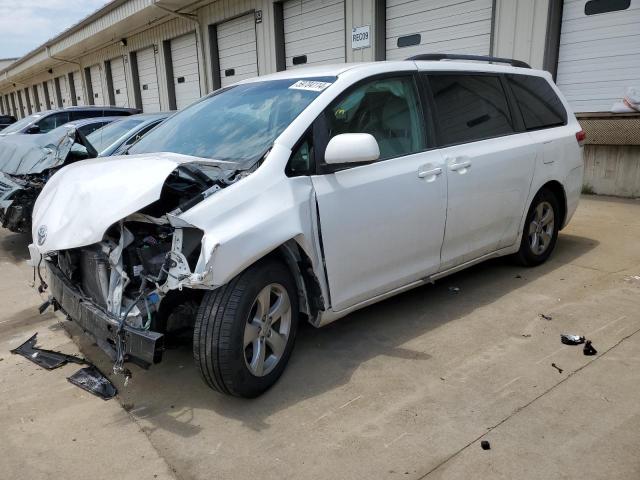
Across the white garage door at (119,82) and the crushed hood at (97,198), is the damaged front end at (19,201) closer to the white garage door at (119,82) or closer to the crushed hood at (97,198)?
the crushed hood at (97,198)

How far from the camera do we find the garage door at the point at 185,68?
16359 mm

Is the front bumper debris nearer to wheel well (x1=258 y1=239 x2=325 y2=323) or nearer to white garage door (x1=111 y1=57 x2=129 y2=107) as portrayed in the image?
wheel well (x1=258 y1=239 x2=325 y2=323)

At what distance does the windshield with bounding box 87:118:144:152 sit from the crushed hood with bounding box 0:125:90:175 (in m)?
1.06

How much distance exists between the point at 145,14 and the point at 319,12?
705 cm

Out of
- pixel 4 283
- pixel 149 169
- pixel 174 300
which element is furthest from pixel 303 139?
pixel 4 283

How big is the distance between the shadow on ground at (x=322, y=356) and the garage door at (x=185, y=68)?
14025 mm

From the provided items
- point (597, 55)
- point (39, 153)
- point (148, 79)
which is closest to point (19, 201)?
point (39, 153)

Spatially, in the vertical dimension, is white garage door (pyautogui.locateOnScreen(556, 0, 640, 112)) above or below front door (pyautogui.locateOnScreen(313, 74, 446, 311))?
above

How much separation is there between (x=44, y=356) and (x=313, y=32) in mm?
10267

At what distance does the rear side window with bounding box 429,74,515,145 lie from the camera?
3736mm

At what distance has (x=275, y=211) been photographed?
108 inches

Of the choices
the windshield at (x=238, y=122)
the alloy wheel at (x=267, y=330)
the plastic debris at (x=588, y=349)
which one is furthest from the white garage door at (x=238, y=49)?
the plastic debris at (x=588, y=349)

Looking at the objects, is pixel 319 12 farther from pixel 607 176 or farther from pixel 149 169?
pixel 149 169

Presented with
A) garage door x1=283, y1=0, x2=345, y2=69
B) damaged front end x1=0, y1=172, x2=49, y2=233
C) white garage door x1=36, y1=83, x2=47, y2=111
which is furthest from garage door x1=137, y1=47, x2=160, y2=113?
white garage door x1=36, y1=83, x2=47, y2=111
